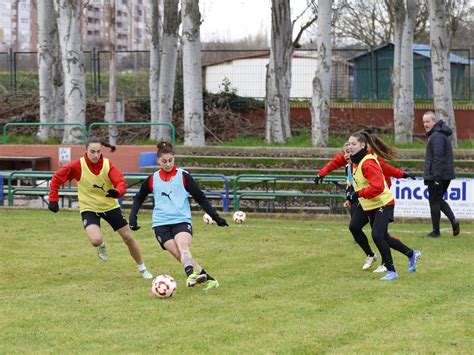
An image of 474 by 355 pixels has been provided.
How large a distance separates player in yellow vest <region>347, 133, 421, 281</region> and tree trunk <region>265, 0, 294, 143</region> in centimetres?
1703

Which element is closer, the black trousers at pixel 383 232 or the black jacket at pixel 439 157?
the black trousers at pixel 383 232

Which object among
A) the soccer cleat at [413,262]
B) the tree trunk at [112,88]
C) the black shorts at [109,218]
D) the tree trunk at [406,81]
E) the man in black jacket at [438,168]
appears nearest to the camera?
the black shorts at [109,218]

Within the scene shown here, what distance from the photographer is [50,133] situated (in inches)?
1190

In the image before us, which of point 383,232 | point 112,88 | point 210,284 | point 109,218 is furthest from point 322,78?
point 210,284

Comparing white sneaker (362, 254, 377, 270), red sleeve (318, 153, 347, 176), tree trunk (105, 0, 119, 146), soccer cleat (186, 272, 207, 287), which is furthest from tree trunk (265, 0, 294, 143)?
soccer cleat (186, 272, 207, 287)

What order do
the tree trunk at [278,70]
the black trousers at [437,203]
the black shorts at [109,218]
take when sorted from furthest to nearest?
the tree trunk at [278,70] < the black trousers at [437,203] < the black shorts at [109,218]

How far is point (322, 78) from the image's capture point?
26.3 meters

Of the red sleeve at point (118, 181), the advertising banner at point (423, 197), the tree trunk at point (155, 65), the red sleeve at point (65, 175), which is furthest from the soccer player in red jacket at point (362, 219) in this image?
the tree trunk at point (155, 65)

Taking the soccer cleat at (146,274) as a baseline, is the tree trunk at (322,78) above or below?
above

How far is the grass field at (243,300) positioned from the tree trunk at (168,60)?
13.1m

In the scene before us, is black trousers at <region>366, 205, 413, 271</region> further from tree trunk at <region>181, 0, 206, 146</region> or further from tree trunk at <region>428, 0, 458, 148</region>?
tree trunk at <region>181, 0, 206, 146</region>

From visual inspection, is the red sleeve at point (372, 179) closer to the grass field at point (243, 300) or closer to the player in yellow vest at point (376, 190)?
the player in yellow vest at point (376, 190)

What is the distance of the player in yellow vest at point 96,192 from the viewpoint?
12469mm

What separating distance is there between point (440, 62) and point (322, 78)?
2932 mm
